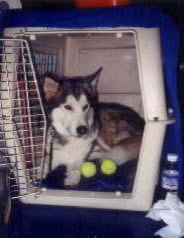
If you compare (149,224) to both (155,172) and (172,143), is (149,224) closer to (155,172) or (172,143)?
(155,172)

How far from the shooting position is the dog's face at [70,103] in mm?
1366

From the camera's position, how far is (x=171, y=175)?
1.19 metres

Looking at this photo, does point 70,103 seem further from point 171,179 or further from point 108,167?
point 171,179

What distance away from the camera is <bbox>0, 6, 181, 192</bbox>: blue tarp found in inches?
40.8

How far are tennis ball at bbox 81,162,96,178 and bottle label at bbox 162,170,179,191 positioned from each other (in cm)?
28

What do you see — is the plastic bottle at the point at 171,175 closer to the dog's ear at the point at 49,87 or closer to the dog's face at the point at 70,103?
the dog's face at the point at 70,103

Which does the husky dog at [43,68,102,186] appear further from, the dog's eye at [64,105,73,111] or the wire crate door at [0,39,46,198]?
the wire crate door at [0,39,46,198]

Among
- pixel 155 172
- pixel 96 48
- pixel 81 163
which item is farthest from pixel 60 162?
pixel 96 48

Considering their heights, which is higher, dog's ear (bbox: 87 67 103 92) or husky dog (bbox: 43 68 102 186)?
dog's ear (bbox: 87 67 103 92)

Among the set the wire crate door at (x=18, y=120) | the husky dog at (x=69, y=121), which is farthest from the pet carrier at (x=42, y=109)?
the husky dog at (x=69, y=121)

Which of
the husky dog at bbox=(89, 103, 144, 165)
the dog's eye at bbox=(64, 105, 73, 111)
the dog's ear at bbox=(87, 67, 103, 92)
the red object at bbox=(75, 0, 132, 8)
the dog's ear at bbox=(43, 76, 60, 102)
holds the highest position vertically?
the red object at bbox=(75, 0, 132, 8)

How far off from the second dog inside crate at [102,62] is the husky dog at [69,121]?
0.08 meters

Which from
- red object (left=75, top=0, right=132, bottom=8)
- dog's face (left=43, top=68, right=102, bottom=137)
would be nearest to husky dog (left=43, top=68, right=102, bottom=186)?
dog's face (left=43, top=68, right=102, bottom=137)

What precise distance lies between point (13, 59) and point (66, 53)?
0.47 meters
